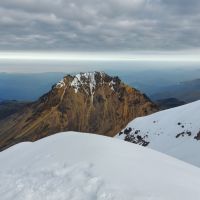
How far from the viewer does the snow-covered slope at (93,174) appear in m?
16.2

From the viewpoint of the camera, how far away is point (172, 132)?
81188 millimetres

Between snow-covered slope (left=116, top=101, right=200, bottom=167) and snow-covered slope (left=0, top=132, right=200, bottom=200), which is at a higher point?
snow-covered slope (left=0, top=132, right=200, bottom=200)

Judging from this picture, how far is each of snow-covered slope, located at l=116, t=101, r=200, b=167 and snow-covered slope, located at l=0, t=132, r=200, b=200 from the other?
38.3m

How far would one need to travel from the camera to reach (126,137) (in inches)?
3642

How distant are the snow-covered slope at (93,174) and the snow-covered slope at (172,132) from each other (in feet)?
126

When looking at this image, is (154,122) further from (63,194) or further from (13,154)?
(63,194)

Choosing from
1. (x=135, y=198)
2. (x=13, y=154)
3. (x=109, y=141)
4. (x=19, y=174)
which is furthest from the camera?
(x=13, y=154)

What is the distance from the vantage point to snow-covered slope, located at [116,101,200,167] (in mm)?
67887

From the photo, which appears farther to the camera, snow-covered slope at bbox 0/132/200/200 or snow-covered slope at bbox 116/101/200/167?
snow-covered slope at bbox 116/101/200/167

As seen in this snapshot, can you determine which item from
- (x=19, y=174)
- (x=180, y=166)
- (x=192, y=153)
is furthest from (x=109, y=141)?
(x=192, y=153)

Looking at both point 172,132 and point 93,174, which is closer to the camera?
point 93,174

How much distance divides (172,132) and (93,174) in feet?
214

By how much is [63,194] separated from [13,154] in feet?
39.8

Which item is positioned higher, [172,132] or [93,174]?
[93,174]
